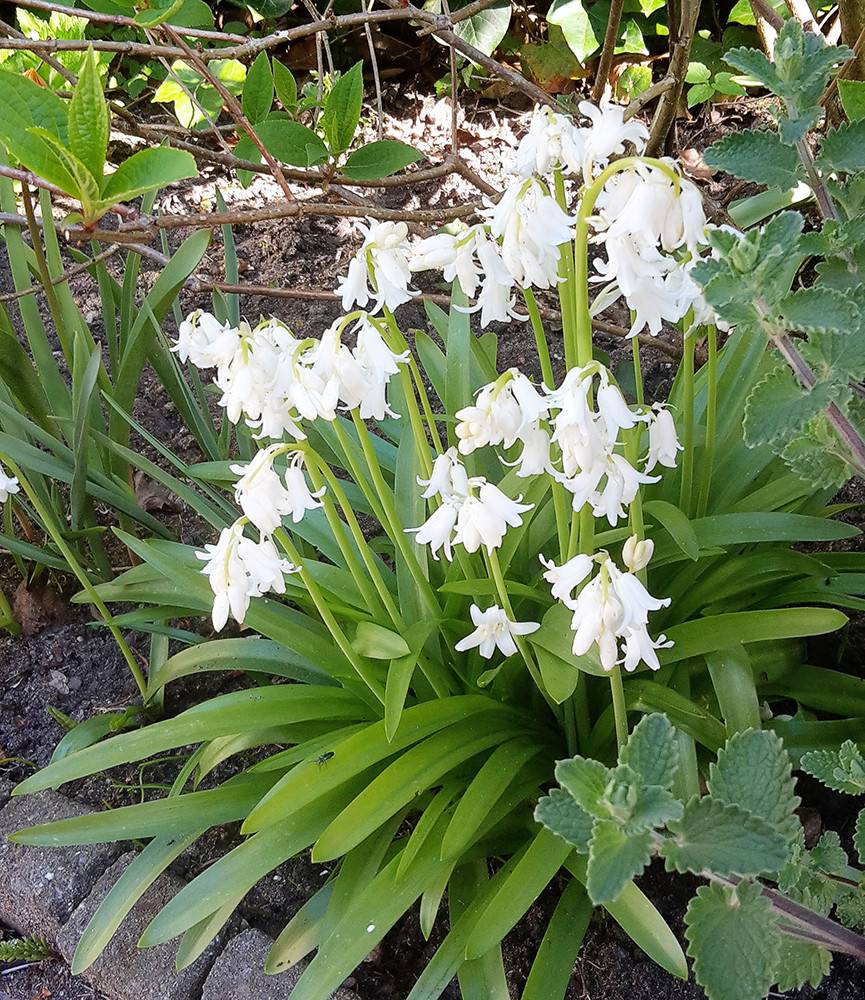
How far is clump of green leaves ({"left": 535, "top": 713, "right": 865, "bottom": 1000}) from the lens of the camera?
78cm

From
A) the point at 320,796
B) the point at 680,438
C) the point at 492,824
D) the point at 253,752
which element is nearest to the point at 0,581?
the point at 253,752

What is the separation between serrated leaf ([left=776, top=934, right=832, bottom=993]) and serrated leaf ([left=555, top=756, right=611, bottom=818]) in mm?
402

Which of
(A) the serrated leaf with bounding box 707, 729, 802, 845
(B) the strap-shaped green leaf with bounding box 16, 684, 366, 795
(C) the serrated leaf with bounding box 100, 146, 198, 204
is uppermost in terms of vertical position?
(C) the serrated leaf with bounding box 100, 146, 198, 204

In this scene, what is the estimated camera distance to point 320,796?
1476mm

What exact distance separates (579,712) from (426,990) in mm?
498

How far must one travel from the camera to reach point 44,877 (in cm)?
175

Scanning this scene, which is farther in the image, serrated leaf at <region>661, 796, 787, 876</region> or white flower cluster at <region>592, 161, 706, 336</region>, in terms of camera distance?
white flower cluster at <region>592, 161, 706, 336</region>

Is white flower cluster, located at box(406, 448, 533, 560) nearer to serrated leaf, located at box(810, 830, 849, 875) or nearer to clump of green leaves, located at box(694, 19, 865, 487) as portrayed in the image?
clump of green leaves, located at box(694, 19, 865, 487)

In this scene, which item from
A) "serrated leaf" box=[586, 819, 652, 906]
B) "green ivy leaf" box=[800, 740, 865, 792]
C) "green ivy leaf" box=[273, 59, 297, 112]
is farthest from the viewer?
"green ivy leaf" box=[273, 59, 297, 112]

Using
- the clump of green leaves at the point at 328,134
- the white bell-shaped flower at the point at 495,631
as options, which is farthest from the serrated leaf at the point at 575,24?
the white bell-shaped flower at the point at 495,631

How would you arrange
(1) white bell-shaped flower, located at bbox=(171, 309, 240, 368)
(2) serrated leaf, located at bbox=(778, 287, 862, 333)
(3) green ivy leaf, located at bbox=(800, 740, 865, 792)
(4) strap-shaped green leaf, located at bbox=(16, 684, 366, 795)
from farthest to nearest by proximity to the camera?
1. (4) strap-shaped green leaf, located at bbox=(16, 684, 366, 795)
2. (1) white bell-shaped flower, located at bbox=(171, 309, 240, 368)
3. (3) green ivy leaf, located at bbox=(800, 740, 865, 792)
4. (2) serrated leaf, located at bbox=(778, 287, 862, 333)

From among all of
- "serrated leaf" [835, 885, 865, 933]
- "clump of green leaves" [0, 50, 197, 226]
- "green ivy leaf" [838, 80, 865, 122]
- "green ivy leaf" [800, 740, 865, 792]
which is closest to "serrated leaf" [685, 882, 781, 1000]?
"green ivy leaf" [800, 740, 865, 792]

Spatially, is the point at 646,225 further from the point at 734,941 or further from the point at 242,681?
the point at 242,681

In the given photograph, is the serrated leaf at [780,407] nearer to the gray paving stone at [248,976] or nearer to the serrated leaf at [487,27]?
the gray paving stone at [248,976]
